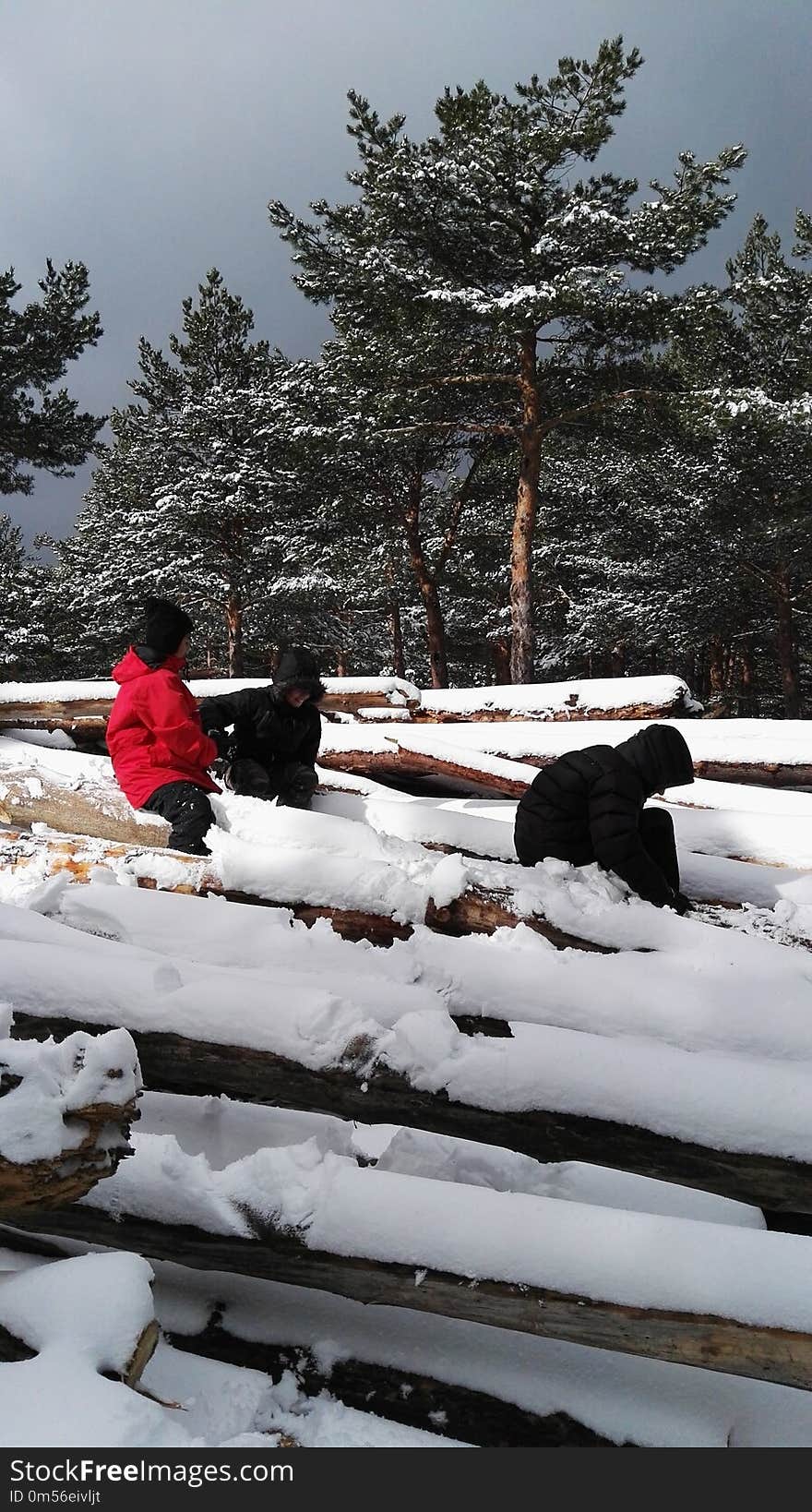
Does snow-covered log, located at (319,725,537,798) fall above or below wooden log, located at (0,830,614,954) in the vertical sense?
above

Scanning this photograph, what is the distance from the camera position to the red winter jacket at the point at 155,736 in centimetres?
399

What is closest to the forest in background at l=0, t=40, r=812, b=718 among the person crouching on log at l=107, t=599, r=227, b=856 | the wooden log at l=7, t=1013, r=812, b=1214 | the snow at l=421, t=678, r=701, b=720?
the snow at l=421, t=678, r=701, b=720

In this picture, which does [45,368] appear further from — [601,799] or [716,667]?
[716,667]

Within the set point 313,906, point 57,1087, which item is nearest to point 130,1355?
point 57,1087

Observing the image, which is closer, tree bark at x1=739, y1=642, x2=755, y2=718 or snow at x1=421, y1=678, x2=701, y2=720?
snow at x1=421, y1=678, x2=701, y2=720

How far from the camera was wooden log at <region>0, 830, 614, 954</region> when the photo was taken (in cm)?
251

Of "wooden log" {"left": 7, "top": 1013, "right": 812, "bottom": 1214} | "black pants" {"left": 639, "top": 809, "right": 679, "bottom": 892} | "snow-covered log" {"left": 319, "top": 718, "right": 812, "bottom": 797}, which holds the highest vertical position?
"snow-covered log" {"left": 319, "top": 718, "right": 812, "bottom": 797}

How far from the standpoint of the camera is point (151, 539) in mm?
19188

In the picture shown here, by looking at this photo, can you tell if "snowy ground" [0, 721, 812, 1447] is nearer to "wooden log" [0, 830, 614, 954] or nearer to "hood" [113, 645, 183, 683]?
"wooden log" [0, 830, 614, 954]

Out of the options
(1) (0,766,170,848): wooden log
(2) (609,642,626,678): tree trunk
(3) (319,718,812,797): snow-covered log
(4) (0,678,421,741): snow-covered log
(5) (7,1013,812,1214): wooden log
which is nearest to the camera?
(5) (7,1013,812,1214): wooden log

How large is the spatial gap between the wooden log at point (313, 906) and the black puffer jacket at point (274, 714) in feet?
6.56

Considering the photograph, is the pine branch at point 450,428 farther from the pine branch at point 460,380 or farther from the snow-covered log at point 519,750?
the snow-covered log at point 519,750

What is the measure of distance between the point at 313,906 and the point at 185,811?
1.29 meters

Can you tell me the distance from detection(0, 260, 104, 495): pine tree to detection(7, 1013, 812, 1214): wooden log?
15403 mm
